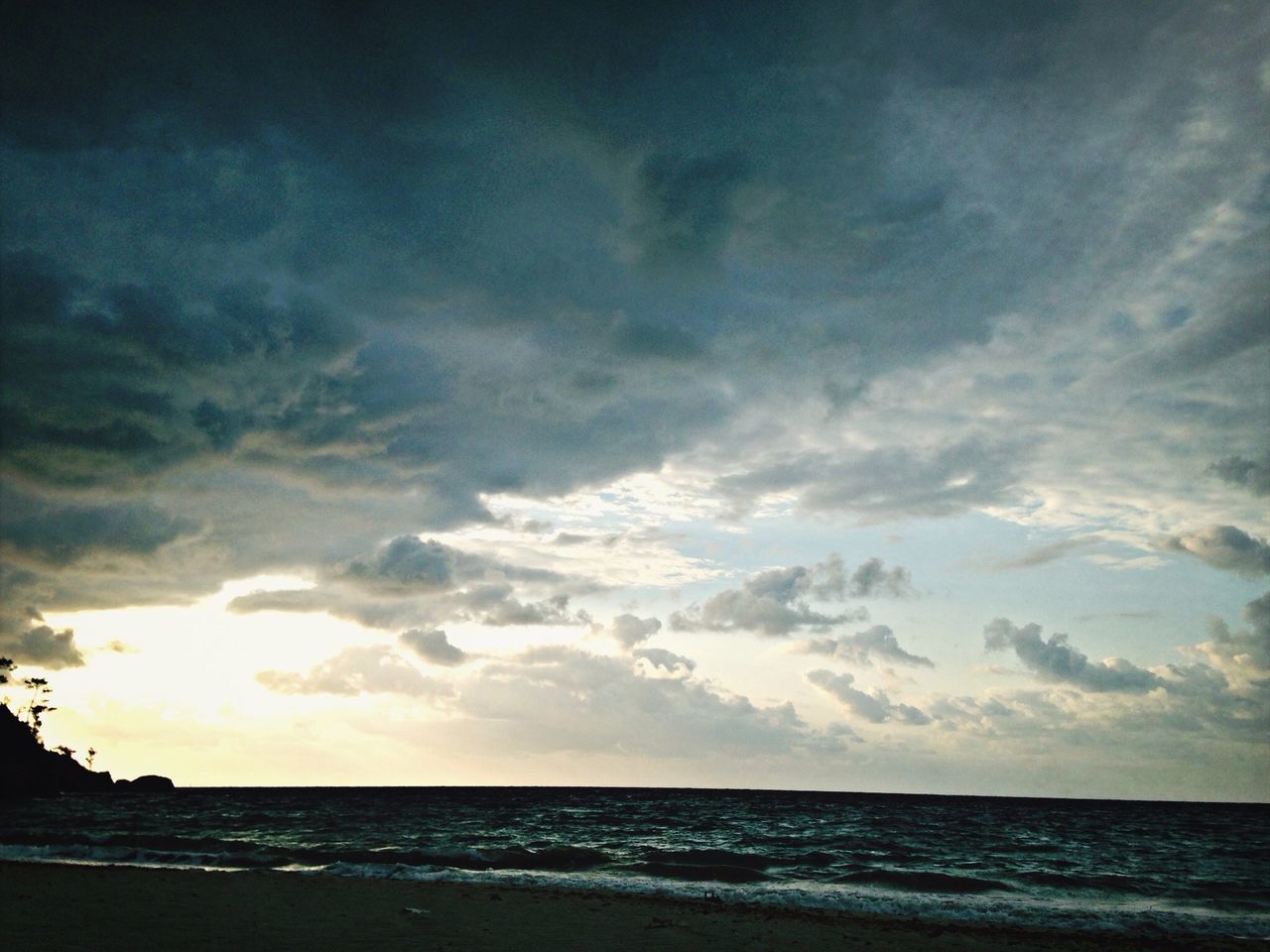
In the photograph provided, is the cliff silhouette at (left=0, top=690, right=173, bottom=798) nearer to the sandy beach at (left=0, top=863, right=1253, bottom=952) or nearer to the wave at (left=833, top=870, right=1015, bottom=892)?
the sandy beach at (left=0, top=863, right=1253, bottom=952)

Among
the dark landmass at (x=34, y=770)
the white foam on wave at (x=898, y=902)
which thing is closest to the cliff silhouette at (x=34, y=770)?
the dark landmass at (x=34, y=770)

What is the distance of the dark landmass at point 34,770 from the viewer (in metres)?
85.7

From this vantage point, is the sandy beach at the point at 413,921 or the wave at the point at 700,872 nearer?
the sandy beach at the point at 413,921

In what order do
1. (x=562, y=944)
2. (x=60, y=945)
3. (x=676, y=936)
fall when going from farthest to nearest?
(x=676, y=936), (x=562, y=944), (x=60, y=945)

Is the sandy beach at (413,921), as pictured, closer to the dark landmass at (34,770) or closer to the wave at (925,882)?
the wave at (925,882)

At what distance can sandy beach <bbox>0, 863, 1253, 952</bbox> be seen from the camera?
15.2 meters

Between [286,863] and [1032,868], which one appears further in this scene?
[1032,868]

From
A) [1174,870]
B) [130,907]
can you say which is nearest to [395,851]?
[130,907]

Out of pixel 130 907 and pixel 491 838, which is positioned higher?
pixel 130 907

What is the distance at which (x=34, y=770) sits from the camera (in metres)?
96.7

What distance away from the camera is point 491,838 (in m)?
Result: 45.2

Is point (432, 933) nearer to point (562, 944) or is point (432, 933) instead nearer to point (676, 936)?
point (562, 944)

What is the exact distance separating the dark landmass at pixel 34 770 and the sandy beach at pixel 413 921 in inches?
3215

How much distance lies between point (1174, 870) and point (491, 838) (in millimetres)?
37179
